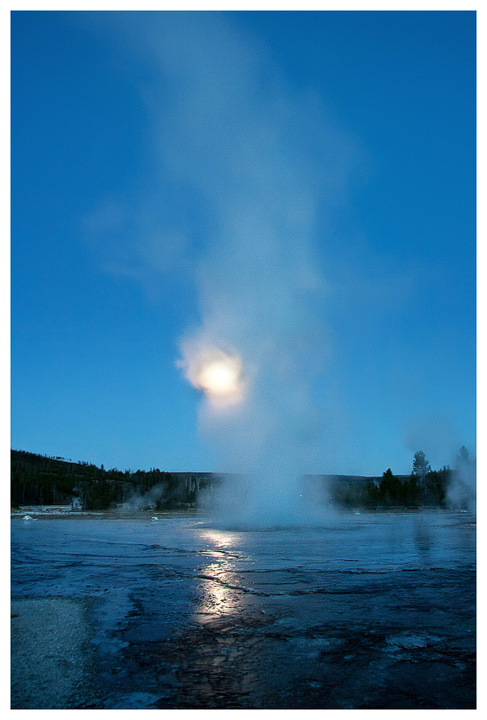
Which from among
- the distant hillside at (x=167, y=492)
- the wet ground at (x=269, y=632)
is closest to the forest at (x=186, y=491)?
the distant hillside at (x=167, y=492)

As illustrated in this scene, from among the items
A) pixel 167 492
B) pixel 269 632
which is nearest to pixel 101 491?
pixel 167 492

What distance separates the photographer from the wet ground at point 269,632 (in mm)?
6512

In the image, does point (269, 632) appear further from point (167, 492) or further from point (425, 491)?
point (167, 492)

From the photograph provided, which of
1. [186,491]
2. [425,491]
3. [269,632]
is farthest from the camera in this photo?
[186,491]

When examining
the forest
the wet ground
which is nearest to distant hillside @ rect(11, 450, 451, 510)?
the forest

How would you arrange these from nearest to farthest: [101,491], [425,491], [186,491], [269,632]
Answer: [269,632] → [425,491] → [101,491] → [186,491]

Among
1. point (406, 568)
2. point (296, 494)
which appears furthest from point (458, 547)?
point (296, 494)

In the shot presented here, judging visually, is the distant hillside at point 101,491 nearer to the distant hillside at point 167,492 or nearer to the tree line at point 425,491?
the distant hillside at point 167,492

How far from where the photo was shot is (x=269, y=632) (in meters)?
9.43

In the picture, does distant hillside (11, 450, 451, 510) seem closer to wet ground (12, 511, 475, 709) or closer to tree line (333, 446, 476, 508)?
tree line (333, 446, 476, 508)

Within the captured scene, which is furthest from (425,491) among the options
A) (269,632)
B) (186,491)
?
(269,632)

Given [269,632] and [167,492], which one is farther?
[167,492]

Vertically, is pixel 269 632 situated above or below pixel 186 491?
above
